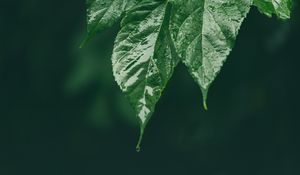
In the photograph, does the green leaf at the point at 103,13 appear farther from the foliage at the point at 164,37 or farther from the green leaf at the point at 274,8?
the green leaf at the point at 274,8

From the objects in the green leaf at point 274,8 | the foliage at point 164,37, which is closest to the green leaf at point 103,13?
the foliage at point 164,37

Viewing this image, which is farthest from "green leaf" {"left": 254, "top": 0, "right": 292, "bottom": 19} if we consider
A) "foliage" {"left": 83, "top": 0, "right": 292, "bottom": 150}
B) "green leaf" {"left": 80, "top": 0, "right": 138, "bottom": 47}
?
"green leaf" {"left": 80, "top": 0, "right": 138, "bottom": 47}

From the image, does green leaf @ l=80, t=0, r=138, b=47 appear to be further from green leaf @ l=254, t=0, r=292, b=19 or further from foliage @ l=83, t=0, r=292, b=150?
green leaf @ l=254, t=0, r=292, b=19

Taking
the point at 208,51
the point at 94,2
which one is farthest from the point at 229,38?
the point at 94,2

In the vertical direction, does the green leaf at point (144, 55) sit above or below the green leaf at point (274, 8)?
below

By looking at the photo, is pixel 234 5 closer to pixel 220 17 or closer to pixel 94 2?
pixel 220 17
